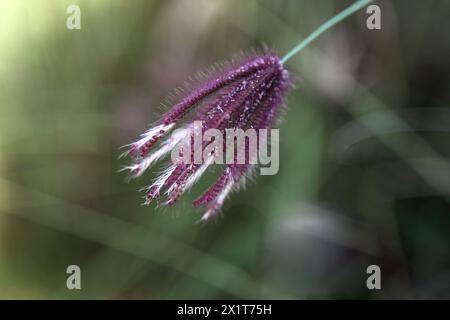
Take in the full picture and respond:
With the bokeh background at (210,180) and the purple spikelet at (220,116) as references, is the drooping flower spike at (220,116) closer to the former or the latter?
the purple spikelet at (220,116)

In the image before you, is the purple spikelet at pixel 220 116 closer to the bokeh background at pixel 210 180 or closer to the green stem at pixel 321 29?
the green stem at pixel 321 29

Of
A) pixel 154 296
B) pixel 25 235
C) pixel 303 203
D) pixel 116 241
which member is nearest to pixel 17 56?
pixel 25 235

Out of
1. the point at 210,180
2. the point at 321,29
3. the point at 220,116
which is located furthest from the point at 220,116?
the point at 210,180

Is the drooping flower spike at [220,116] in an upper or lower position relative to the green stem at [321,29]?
lower

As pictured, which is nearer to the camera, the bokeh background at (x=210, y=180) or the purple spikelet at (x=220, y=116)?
the purple spikelet at (x=220, y=116)

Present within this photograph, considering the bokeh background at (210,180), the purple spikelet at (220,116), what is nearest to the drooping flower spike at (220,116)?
the purple spikelet at (220,116)

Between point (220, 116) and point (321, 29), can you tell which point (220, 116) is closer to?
point (220, 116)

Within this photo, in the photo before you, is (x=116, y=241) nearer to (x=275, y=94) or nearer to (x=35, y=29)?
(x=35, y=29)

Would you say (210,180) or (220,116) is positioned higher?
(210,180)
